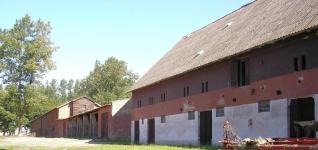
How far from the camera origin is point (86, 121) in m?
59.8

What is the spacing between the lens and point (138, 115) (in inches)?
1692

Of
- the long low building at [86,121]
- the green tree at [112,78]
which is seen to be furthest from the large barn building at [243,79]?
the green tree at [112,78]

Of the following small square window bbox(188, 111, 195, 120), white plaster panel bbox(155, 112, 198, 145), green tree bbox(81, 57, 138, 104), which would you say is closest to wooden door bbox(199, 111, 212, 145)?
white plaster panel bbox(155, 112, 198, 145)

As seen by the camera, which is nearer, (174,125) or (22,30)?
(174,125)

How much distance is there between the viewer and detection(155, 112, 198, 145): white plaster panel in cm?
3100

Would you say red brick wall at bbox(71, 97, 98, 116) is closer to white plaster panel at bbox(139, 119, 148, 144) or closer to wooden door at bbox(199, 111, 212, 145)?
white plaster panel at bbox(139, 119, 148, 144)

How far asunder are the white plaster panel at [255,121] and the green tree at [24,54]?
45.3 meters

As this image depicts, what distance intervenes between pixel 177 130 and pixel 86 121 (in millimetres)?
28528

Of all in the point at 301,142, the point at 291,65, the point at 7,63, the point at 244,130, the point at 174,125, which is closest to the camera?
the point at 301,142

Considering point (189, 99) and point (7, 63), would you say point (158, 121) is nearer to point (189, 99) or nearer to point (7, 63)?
point (189, 99)

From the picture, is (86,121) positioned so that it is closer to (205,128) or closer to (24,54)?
(24,54)

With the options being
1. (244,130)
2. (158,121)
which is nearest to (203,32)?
(158,121)

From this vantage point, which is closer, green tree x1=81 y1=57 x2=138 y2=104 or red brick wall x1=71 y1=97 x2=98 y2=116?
red brick wall x1=71 y1=97 x2=98 y2=116

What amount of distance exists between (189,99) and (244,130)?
7456 millimetres
